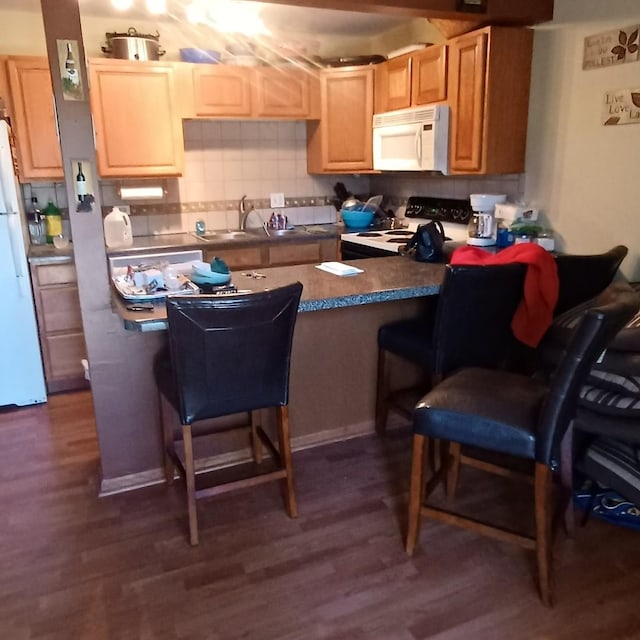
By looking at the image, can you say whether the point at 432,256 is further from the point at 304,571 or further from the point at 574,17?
the point at 304,571

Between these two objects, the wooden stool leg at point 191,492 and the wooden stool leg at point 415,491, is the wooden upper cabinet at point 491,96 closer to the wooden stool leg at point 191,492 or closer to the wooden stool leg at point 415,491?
the wooden stool leg at point 415,491

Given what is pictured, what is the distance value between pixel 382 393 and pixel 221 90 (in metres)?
2.47

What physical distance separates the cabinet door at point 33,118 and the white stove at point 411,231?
1.98m

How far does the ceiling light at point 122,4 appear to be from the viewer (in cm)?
350

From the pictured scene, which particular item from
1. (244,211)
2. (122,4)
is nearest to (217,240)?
(244,211)

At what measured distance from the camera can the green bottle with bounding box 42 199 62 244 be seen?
12.5 ft

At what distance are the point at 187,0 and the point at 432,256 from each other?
2.20 meters

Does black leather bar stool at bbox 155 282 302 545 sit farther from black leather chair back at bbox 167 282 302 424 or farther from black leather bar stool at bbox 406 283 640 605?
black leather bar stool at bbox 406 283 640 605

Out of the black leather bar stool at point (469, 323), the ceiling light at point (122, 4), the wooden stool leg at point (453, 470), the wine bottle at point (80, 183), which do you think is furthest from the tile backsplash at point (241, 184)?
the wooden stool leg at point (453, 470)

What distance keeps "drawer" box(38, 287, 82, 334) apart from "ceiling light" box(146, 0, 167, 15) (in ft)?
5.93

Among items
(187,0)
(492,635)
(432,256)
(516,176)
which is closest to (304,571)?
(492,635)

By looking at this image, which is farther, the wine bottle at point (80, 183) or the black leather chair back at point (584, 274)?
the black leather chair back at point (584, 274)

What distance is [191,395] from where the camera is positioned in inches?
78.2

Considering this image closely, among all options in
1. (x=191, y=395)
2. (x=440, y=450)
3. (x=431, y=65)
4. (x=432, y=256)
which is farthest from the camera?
(x=431, y=65)
